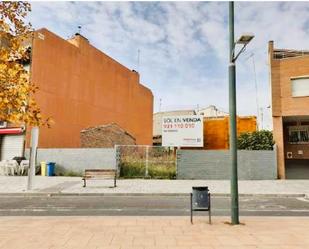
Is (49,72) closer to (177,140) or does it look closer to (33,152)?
(177,140)

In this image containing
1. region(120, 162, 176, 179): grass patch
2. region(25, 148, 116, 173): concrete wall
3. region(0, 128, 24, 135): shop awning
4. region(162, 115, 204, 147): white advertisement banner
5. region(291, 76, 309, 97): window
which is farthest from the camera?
region(0, 128, 24, 135): shop awning

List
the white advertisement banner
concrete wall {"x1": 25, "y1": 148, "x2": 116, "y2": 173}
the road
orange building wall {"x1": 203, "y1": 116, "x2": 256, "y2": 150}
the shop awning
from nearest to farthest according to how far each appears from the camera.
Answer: the road → concrete wall {"x1": 25, "y1": 148, "x2": 116, "y2": 173} → the white advertisement banner → the shop awning → orange building wall {"x1": 203, "y1": 116, "x2": 256, "y2": 150}

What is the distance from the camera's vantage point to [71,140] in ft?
94.3

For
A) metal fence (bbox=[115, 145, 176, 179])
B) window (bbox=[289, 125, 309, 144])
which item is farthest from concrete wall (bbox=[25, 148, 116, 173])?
window (bbox=[289, 125, 309, 144])

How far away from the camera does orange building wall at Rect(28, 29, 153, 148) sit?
26266mm

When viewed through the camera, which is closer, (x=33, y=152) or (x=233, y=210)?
(x=233, y=210)

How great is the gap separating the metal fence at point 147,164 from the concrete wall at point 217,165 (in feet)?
2.16
